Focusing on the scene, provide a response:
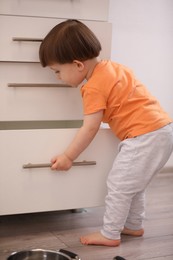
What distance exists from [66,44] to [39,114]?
0.70 ft

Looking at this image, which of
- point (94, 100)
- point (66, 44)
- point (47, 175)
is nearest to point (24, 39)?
point (66, 44)

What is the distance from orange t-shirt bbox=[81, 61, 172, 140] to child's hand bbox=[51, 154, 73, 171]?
0.43 feet

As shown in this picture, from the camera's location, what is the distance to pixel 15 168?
1076mm

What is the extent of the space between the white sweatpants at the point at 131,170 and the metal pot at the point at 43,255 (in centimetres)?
19

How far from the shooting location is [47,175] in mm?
1106

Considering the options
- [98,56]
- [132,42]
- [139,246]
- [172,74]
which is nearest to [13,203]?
[139,246]

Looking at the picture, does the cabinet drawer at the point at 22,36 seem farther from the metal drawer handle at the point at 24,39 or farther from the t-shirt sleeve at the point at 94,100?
the t-shirt sleeve at the point at 94,100

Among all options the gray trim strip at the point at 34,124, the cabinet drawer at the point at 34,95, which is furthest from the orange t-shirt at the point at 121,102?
the gray trim strip at the point at 34,124

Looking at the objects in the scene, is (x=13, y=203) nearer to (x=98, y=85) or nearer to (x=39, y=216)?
(x=39, y=216)

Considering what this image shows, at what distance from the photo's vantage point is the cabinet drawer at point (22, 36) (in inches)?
42.4

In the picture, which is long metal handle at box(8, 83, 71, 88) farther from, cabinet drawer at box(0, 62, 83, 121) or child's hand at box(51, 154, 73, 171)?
child's hand at box(51, 154, 73, 171)

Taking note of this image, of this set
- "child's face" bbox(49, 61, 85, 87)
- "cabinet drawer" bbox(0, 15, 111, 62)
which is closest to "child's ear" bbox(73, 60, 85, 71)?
"child's face" bbox(49, 61, 85, 87)

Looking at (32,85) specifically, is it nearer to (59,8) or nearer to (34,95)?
(34,95)

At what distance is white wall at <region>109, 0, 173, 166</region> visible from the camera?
67.1 inches
